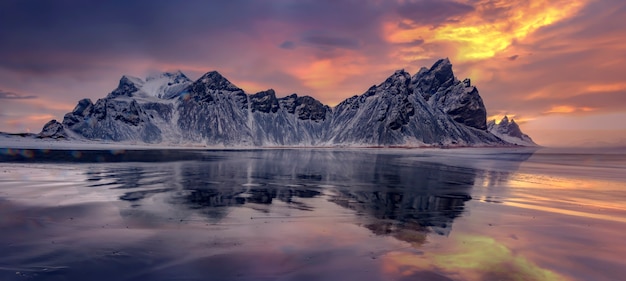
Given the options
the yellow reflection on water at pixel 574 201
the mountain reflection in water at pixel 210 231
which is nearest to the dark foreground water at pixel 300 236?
the mountain reflection in water at pixel 210 231

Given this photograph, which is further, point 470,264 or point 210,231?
point 210,231

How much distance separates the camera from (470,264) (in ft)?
34.4

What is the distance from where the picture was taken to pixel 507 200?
23844mm

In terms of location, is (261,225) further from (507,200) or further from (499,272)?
(507,200)

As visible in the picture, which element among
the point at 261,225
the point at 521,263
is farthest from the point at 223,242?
the point at 521,263

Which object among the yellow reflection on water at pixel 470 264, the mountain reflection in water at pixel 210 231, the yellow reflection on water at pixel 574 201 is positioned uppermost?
the yellow reflection on water at pixel 574 201

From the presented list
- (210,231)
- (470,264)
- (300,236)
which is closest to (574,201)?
(470,264)

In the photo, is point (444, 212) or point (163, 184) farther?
point (163, 184)

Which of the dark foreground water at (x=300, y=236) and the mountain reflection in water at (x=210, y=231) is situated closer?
the mountain reflection in water at (x=210, y=231)

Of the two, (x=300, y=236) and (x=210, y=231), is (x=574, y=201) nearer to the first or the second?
(x=300, y=236)

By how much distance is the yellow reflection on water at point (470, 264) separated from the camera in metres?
9.66

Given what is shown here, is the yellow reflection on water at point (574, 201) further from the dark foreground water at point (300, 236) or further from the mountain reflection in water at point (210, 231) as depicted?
the mountain reflection in water at point (210, 231)

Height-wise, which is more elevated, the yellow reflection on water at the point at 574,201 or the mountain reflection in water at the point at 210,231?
the yellow reflection on water at the point at 574,201

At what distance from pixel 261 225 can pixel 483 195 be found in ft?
62.9
